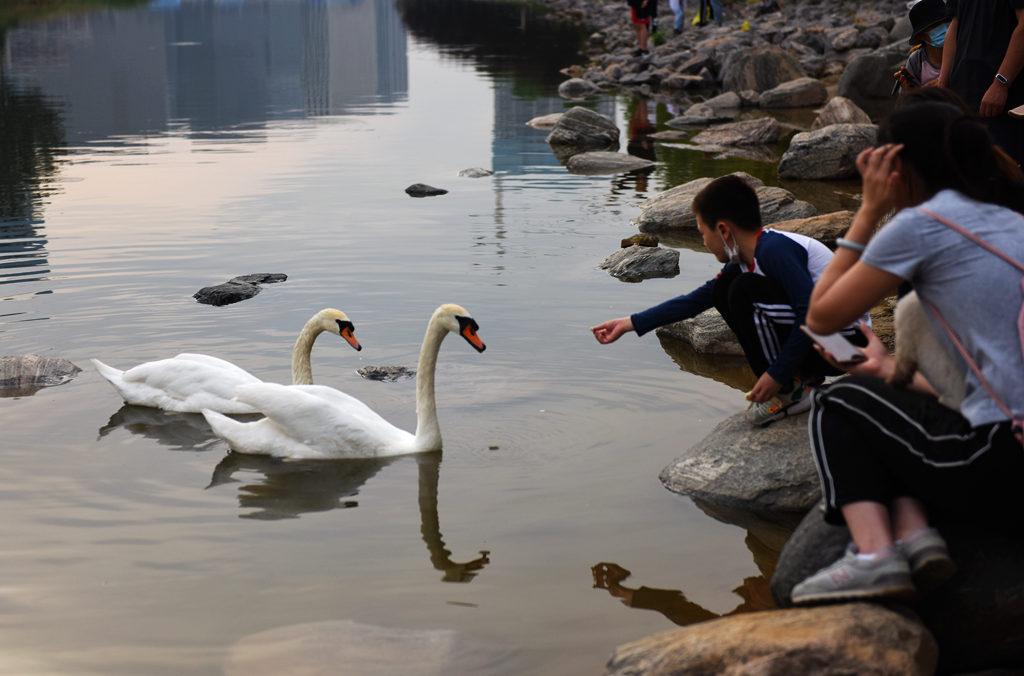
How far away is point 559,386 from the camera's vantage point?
777 centimetres

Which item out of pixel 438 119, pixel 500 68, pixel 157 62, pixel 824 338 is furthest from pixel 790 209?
pixel 157 62

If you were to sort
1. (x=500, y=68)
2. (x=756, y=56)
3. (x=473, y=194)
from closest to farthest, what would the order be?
1. (x=473, y=194)
2. (x=756, y=56)
3. (x=500, y=68)

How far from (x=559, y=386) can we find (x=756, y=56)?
18770 mm

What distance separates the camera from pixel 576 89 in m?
27.4

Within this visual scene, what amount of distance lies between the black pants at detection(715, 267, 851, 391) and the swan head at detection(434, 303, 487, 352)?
1608 mm

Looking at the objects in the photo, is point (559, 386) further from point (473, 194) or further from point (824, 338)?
point (473, 194)

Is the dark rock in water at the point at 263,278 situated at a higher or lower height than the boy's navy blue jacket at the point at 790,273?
lower

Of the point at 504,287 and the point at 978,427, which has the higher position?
the point at 978,427

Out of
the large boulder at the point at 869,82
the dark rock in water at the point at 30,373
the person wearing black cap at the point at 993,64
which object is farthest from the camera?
the large boulder at the point at 869,82

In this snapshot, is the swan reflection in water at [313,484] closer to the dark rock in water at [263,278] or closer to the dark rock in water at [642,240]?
the dark rock in water at [263,278]

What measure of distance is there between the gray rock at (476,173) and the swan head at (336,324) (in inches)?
352

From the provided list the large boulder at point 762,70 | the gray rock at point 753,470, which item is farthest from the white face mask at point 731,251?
the large boulder at point 762,70

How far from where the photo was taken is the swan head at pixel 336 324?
7.64 meters

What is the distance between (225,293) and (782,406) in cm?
529
